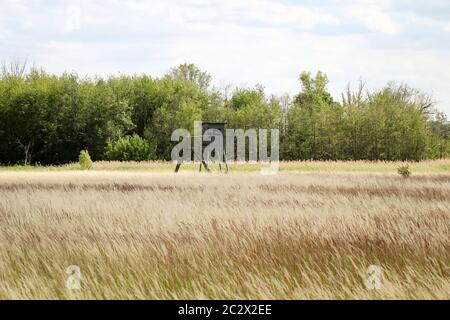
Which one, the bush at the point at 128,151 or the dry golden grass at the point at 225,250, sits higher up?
the dry golden grass at the point at 225,250

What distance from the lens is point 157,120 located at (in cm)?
4841

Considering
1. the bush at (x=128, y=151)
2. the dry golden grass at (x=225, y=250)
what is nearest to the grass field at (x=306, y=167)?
the bush at (x=128, y=151)

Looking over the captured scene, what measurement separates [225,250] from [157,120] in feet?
134

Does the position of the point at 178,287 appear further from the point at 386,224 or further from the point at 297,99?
the point at 297,99

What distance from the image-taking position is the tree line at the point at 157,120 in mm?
43312

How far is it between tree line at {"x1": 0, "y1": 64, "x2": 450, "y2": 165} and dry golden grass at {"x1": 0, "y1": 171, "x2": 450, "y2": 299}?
30627mm

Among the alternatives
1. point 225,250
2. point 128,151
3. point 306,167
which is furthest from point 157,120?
point 225,250

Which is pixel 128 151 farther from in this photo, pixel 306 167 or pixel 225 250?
pixel 225 250

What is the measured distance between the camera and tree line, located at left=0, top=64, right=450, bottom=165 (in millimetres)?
43312

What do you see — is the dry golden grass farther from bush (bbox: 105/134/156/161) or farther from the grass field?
bush (bbox: 105/134/156/161)

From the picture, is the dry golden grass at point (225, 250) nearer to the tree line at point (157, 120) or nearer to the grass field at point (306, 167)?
the grass field at point (306, 167)

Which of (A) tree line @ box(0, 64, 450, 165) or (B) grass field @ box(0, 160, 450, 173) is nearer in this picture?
(B) grass field @ box(0, 160, 450, 173)

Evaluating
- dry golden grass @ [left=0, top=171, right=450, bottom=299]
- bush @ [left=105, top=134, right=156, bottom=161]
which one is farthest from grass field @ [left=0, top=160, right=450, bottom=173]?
dry golden grass @ [left=0, top=171, right=450, bottom=299]

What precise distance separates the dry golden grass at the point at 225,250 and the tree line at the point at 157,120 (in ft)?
100
